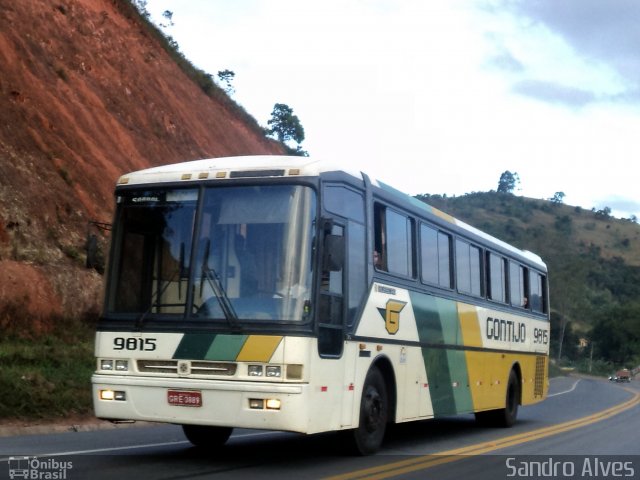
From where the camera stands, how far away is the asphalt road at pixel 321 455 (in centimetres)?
1008

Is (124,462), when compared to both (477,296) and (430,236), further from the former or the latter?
(477,296)

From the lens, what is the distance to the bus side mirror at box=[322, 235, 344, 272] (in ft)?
33.9


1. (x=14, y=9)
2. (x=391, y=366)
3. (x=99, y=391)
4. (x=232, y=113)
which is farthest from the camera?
(x=232, y=113)

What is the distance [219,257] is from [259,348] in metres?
1.08

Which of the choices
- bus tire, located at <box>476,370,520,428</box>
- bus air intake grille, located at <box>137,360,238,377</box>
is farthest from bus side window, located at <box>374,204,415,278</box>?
bus tire, located at <box>476,370,520,428</box>

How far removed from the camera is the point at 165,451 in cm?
1202

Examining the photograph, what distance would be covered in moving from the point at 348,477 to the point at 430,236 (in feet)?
16.9

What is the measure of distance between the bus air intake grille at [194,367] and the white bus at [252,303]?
0.04ft

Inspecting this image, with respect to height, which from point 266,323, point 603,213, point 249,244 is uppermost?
point 603,213

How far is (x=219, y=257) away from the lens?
1030 centimetres

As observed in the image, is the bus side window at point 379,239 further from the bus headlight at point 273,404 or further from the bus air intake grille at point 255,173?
the bus headlight at point 273,404

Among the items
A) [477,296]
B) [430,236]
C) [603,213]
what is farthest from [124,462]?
[603,213]

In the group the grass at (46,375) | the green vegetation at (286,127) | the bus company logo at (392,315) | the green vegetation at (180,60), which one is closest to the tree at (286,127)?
the green vegetation at (286,127)

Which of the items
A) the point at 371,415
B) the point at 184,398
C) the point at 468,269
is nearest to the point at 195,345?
the point at 184,398
